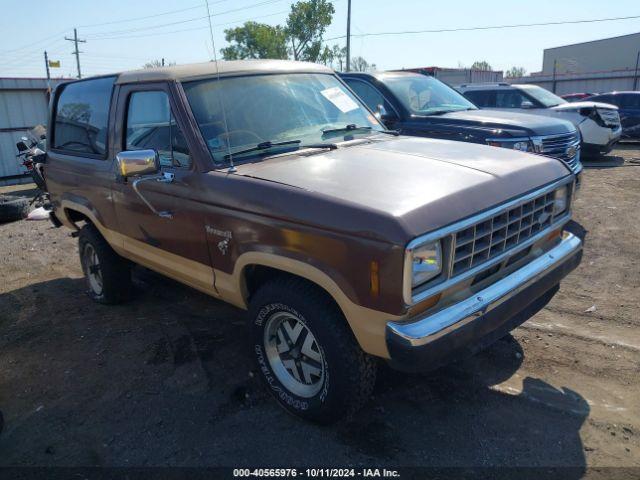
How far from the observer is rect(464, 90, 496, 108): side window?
37.0 ft

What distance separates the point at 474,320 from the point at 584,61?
57856mm

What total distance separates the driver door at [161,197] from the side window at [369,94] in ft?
12.0

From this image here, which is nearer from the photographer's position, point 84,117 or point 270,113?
point 270,113

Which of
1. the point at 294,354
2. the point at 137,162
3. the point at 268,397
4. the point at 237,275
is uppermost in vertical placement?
the point at 137,162

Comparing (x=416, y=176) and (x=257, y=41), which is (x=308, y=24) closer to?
(x=257, y=41)

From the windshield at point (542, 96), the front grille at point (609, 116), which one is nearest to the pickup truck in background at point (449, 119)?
the windshield at point (542, 96)

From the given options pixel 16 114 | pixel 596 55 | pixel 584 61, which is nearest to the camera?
pixel 16 114

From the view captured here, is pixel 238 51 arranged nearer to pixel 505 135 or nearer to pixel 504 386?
pixel 505 135

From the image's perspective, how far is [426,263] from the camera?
2418 mm

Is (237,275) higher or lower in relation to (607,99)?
lower

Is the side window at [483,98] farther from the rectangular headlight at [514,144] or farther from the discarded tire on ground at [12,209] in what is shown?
the discarded tire on ground at [12,209]

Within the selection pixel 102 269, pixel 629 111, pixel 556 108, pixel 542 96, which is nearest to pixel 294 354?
pixel 102 269

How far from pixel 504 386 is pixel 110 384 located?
8.94 feet

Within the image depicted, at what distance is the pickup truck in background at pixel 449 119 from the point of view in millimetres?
6125
